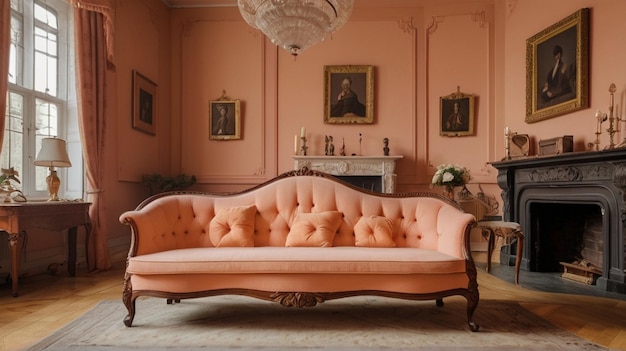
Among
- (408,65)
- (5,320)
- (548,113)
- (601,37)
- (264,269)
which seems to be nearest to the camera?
(264,269)

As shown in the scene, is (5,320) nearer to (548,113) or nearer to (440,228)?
(440,228)

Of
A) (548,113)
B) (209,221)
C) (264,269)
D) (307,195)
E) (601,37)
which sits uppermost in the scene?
(601,37)

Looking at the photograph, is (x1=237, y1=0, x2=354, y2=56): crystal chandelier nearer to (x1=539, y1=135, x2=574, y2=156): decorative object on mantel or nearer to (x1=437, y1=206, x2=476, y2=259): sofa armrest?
(x1=437, y1=206, x2=476, y2=259): sofa armrest

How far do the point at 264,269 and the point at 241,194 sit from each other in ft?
3.14

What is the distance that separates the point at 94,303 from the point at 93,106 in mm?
2037

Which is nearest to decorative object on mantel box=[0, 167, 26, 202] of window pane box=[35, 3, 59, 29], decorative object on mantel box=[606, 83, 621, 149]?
window pane box=[35, 3, 59, 29]

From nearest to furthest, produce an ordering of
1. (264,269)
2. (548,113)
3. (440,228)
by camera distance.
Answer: (264,269), (440,228), (548,113)

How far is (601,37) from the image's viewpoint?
3.69 metres

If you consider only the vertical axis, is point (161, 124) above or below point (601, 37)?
below

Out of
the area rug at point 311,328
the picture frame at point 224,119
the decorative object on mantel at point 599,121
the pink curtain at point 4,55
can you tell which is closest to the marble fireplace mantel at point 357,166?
the picture frame at point 224,119

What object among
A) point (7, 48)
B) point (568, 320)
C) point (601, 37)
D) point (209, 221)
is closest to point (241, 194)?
point (209, 221)

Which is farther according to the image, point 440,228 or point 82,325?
point 440,228

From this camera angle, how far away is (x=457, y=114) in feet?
18.4

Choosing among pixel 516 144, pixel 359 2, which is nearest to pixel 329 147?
pixel 359 2
